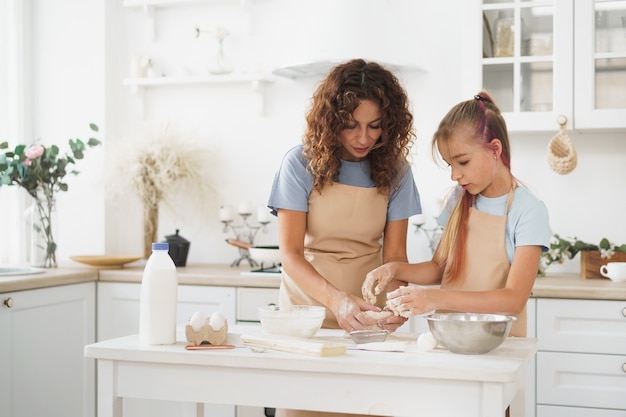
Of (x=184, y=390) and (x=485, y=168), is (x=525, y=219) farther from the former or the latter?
(x=184, y=390)

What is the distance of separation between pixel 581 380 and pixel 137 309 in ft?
5.79

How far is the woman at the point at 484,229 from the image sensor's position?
190 cm

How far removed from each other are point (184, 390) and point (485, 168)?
2.96 ft

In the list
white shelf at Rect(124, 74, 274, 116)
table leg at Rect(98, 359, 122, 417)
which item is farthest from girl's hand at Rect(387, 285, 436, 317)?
white shelf at Rect(124, 74, 274, 116)

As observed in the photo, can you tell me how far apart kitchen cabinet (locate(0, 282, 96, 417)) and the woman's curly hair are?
1.43 meters

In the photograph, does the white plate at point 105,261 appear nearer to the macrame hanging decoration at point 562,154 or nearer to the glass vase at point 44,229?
the glass vase at point 44,229

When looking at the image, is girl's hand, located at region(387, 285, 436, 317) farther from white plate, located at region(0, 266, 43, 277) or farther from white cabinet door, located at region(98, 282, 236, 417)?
white plate, located at region(0, 266, 43, 277)

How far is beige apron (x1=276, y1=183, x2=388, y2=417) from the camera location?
2.26m

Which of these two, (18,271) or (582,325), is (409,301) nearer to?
(582,325)

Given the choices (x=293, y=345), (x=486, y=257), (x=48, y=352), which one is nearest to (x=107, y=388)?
(x=293, y=345)

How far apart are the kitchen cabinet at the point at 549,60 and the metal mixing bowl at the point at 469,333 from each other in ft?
5.43

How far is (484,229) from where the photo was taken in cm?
204

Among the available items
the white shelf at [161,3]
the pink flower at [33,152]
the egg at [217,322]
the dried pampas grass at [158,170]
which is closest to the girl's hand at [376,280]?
the egg at [217,322]

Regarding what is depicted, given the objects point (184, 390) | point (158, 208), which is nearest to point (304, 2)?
point (158, 208)
